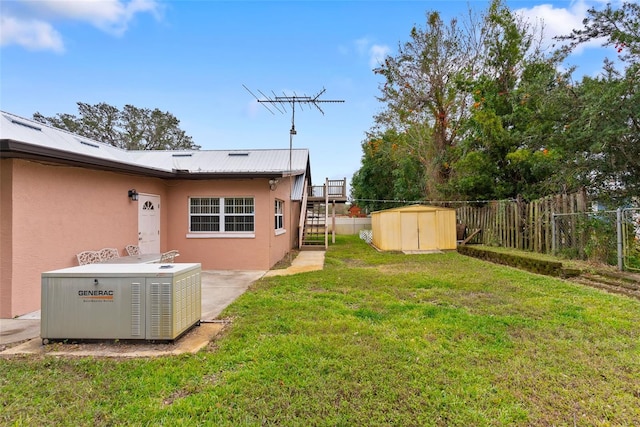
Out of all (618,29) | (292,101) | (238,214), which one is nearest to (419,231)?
(292,101)

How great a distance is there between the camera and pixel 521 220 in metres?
11.6

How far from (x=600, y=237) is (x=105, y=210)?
11.4 m

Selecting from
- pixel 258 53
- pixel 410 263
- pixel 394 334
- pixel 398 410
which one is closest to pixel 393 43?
pixel 258 53

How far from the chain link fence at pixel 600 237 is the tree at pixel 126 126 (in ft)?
106

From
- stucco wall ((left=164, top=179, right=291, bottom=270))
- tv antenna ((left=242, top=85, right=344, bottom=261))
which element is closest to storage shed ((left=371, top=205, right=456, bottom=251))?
tv antenna ((left=242, top=85, right=344, bottom=261))

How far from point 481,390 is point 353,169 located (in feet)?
107

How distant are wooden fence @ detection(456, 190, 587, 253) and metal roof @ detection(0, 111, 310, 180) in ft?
25.8

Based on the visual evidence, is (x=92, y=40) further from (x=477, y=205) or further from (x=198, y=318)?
(x=477, y=205)

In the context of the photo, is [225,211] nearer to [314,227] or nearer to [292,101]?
[292,101]

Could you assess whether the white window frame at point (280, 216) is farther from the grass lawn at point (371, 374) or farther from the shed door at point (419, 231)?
the grass lawn at point (371, 374)

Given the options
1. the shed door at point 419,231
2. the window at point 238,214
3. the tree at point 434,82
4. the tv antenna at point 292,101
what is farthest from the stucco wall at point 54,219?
the tree at point 434,82

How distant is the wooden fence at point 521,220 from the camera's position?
943 centimetres

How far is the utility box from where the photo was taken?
151 inches

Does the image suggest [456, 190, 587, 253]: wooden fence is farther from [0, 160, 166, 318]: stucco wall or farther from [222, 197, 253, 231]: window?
[0, 160, 166, 318]: stucco wall
